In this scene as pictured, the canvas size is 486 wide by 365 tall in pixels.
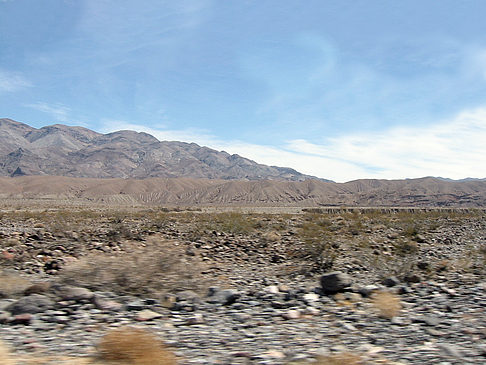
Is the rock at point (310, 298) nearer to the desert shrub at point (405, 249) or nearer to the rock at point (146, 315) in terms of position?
the rock at point (146, 315)

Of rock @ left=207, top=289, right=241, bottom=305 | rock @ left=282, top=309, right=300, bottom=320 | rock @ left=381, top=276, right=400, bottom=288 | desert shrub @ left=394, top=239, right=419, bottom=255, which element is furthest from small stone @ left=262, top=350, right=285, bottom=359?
desert shrub @ left=394, top=239, right=419, bottom=255

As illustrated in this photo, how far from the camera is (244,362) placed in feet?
13.5

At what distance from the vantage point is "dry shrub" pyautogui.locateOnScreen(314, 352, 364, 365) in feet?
13.0

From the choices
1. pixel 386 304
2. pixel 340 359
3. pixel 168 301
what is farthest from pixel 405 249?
pixel 340 359

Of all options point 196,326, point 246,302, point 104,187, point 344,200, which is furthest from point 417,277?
point 104,187

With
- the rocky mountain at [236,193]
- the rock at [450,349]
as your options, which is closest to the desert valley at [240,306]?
the rock at [450,349]

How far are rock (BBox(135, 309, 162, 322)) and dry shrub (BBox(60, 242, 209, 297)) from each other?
791 mm

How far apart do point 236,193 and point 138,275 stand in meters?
129

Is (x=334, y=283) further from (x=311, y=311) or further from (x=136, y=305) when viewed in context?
(x=136, y=305)

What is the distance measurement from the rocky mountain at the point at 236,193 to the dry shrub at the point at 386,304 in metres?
107

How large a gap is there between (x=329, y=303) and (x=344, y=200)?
124 metres

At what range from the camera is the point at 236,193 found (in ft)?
446

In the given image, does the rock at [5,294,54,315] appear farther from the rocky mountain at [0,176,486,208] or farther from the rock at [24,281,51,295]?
the rocky mountain at [0,176,486,208]

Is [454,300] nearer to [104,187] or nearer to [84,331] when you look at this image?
[84,331]
